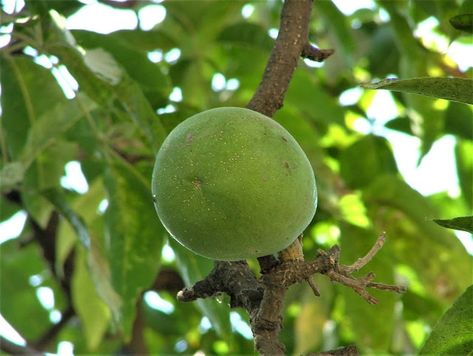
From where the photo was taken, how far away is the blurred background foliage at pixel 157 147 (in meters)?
2.02

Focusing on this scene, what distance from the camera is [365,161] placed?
2938mm

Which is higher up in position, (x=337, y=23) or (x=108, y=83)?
(x=108, y=83)

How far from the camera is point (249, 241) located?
4.09 ft

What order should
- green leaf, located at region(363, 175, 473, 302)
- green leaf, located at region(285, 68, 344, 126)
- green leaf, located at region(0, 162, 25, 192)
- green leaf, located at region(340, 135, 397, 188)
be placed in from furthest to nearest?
green leaf, located at region(340, 135, 397, 188) → green leaf, located at region(285, 68, 344, 126) → green leaf, located at region(363, 175, 473, 302) → green leaf, located at region(0, 162, 25, 192)

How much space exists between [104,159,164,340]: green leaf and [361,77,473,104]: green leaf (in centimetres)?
96

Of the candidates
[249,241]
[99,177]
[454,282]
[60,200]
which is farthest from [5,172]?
[454,282]

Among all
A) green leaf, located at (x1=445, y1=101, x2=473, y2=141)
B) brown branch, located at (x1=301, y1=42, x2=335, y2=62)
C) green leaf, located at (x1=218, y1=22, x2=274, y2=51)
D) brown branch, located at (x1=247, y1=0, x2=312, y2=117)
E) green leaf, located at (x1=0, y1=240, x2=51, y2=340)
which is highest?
brown branch, located at (x1=247, y1=0, x2=312, y2=117)

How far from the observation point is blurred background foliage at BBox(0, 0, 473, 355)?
2023 millimetres

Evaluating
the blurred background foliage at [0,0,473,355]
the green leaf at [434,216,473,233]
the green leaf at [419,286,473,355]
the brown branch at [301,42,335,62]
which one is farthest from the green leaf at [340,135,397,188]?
the green leaf at [434,216,473,233]

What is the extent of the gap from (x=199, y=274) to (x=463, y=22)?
0.87 m

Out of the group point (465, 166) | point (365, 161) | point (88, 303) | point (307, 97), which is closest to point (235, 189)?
point (307, 97)

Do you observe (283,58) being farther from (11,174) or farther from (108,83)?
(11,174)

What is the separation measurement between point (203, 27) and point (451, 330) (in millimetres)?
1578

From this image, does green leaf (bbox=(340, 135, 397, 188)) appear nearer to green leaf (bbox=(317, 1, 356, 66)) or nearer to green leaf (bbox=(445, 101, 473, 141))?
green leaf (bbox=(445, 101, 473, 141))
